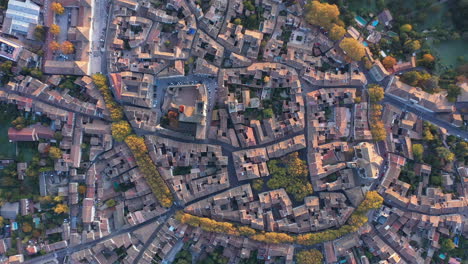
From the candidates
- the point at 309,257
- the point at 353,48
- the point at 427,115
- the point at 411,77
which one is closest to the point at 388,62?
the point at 411,77

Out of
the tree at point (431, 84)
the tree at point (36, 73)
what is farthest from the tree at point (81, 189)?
the tree at point (431, 84)

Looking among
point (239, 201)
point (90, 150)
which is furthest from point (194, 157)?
point (90, 150)

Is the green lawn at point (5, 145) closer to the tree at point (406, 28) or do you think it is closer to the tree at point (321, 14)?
the tree at point (321, 14)

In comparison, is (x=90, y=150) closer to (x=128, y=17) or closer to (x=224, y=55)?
(x=128, y=17)

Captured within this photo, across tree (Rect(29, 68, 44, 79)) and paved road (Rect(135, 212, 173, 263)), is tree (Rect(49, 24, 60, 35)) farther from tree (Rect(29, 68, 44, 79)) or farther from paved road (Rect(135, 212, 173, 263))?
paved road (Rect(135, 212, 173, 263))

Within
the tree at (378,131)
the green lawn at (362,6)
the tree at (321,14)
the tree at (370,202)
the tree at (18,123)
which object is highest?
the green lawn at (362,6)
